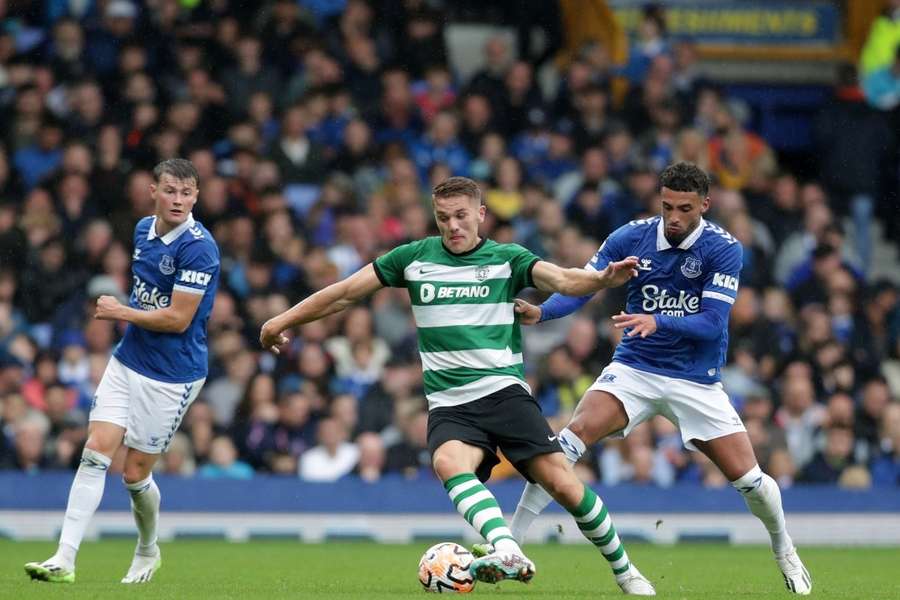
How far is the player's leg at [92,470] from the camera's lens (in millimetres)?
10422

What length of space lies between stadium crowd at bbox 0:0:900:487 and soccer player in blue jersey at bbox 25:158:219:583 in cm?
492

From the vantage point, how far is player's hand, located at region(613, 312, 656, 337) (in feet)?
31.4

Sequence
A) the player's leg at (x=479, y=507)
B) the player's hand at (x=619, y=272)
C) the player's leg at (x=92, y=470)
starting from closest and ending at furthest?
1. the player's leg at (x=479, y=507)
2. the player's hand at (x=619, y=272)
3. the player's leg at (x=92, y=470)

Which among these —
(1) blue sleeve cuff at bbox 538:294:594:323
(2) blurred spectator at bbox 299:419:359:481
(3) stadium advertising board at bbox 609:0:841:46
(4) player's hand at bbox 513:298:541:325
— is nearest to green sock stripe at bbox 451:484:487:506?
(4) player's hand at bbox 513:298:541:325

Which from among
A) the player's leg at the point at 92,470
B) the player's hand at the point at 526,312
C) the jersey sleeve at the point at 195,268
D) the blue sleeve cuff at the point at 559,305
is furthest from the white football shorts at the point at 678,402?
the player's leg at the point at 92,470

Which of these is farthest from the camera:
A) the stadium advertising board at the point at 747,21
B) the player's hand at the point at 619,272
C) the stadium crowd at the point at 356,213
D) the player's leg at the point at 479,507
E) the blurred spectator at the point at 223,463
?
the stadium advertising board at the point at 747,21

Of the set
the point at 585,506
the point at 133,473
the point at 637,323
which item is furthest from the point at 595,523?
the point at 133,473

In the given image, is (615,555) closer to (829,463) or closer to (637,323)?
(637,323)

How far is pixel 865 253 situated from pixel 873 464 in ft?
15.6

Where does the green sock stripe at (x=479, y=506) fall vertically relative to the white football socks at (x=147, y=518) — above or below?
above

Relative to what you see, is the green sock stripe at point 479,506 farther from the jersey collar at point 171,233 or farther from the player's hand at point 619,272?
the jersey collar at point 171,233

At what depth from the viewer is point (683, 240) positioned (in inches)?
422

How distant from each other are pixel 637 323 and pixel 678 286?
3.88 feet

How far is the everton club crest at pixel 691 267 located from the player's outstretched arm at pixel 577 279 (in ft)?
4.02
